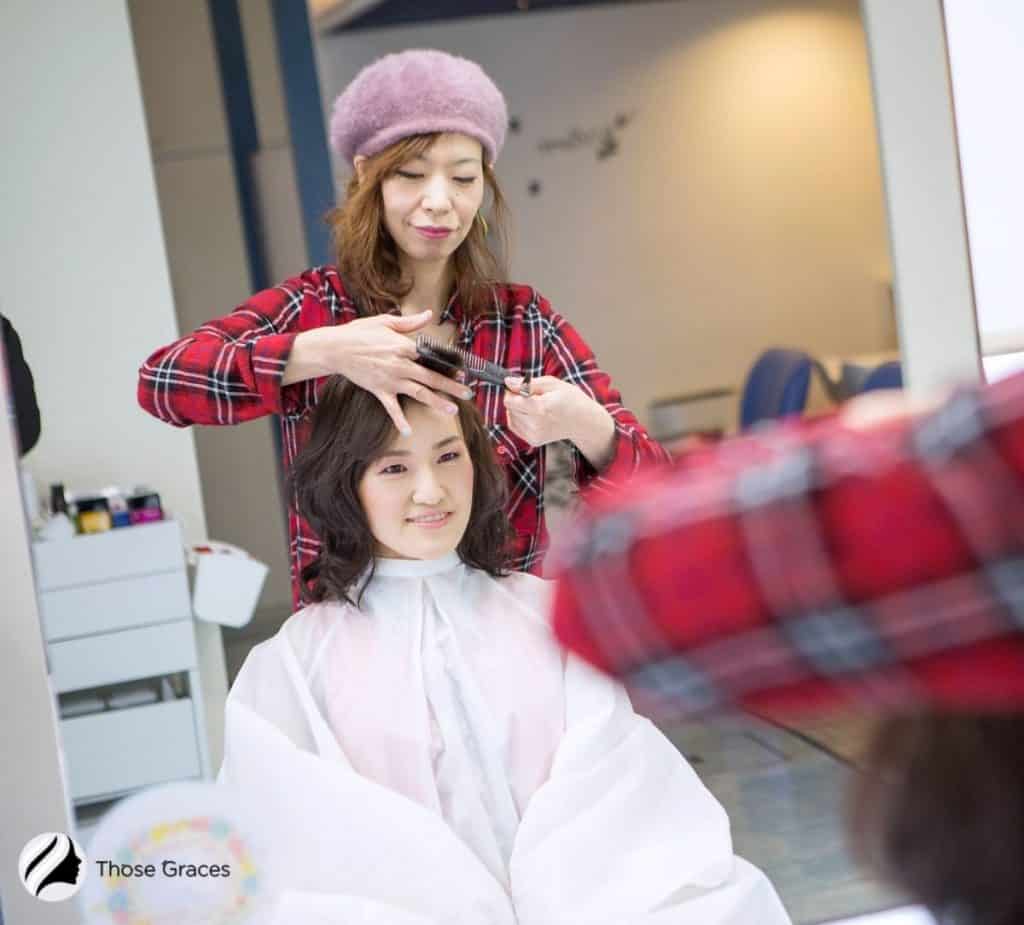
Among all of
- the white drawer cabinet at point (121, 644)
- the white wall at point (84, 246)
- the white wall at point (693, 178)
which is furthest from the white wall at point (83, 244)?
the white wall at point (693, 178)

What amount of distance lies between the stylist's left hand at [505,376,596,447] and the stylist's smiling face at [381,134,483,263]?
29 centimetres

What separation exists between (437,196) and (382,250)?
137mm

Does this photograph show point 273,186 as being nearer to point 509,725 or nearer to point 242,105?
point 242,105

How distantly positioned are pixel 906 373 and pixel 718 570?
2736 millimetres

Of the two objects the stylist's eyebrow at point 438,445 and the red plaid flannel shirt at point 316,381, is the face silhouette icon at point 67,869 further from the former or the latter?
the stylist's eyebrow at point 438,445

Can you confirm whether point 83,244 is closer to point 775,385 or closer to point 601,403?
point 601,403

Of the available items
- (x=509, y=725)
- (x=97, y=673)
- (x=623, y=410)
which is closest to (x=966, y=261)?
(x=623, y=410)

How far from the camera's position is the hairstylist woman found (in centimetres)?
196

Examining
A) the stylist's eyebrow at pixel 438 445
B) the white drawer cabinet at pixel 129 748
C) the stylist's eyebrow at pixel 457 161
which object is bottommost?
the white drawer cabinet at pixel 129 748

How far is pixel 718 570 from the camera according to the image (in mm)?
534

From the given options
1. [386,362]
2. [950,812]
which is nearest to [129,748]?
[386,362]

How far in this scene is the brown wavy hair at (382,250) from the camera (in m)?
2.10

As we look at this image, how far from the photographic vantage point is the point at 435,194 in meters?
2.08

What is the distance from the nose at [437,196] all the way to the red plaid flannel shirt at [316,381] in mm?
185
